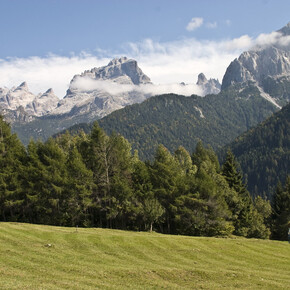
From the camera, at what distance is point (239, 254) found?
135ft

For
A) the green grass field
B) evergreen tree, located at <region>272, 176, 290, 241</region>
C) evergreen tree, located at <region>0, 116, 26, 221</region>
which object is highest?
evergreen tree, located at <region>0, 116, 26, 221</region>

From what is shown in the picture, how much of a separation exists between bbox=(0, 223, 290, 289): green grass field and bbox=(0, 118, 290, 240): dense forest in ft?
56.3

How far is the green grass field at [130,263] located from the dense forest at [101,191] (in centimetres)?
1717

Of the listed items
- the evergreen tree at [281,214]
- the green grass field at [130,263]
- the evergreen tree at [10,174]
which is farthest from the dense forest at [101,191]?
the evergreen tree at [281,214]

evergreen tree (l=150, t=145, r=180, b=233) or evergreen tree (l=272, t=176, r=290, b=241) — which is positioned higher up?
evergreen tree (l=150, t=145, r=180, b=233)

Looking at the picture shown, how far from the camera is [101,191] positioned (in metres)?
64.4

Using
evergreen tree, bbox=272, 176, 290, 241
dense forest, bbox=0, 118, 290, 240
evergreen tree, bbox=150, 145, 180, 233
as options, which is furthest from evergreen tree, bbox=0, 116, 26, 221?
evergreen tree, bbox=272, 176, 290, 241

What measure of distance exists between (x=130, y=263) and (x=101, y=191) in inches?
1358

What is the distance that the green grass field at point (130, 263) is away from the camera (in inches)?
918

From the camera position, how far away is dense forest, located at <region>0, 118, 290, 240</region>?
6047cm

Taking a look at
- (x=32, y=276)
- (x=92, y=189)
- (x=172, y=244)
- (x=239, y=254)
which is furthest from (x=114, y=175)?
(x=32, y=276)

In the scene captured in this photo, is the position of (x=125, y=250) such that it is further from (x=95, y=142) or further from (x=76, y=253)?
(x=95, y=142)

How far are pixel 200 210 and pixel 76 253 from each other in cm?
3627

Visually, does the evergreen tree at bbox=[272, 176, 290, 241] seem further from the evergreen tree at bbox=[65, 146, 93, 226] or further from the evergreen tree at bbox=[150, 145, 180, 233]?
the evergreen tree at bbox=[65, 146, 93, 226]
